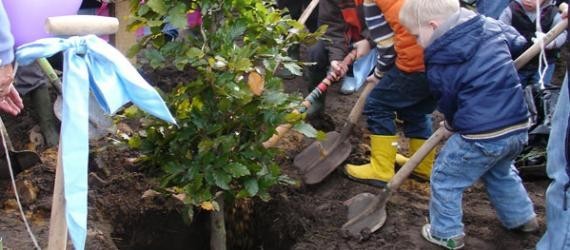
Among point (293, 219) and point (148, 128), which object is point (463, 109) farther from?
point (148, 128)

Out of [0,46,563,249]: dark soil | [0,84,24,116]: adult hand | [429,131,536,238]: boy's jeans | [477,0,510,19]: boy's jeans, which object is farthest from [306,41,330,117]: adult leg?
[0,84,24,116]: adult hand

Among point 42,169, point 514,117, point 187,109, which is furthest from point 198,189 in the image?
point 514,117

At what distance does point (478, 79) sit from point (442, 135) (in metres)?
0.42

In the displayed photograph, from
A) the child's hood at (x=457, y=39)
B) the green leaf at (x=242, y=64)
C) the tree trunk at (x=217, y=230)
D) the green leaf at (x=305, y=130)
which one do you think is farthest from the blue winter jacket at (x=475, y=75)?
the tree trunk at (x=217, y=230)

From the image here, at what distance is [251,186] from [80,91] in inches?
50.9

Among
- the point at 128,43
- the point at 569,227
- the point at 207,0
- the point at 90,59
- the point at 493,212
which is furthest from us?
the point at 128,43

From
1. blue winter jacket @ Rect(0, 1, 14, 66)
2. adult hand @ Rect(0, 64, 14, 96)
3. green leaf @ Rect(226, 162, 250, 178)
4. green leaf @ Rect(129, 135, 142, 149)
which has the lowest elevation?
green leaf @ Rect(226, 162, 250, 178)

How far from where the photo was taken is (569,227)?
2723 mm

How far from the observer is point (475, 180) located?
3.26 m

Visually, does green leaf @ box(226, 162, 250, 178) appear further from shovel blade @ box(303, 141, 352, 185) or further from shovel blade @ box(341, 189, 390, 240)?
shovel blade @ box(303, 141, 352, 185)

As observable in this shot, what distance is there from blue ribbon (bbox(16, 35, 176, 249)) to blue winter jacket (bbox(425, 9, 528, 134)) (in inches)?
57.3

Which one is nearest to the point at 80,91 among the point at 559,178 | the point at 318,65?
the point at 559,178

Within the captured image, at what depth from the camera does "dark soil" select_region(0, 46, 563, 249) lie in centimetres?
344

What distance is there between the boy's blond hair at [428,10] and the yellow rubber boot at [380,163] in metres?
1.00
